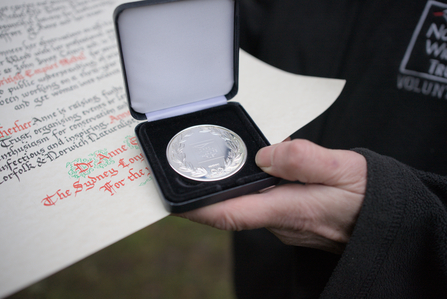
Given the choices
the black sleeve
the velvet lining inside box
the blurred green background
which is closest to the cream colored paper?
the velvet lining inside box

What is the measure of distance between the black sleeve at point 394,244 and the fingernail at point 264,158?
0.29 meters

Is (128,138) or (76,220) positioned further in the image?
(128,138)

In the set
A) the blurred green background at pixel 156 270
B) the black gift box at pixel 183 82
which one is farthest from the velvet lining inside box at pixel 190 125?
the blurred green background at pixel 156 270

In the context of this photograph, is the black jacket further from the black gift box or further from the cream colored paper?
the black gift box

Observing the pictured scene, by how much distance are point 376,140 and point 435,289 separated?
2.01 ft

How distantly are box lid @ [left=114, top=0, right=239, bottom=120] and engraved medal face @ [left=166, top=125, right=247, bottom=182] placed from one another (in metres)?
0.12

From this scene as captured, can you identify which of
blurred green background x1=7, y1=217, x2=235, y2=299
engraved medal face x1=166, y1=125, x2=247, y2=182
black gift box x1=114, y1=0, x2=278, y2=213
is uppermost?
black gift box x1=114, y1=0, x2=278, y2=213

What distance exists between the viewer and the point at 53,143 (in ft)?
3.25

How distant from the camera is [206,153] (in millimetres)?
976

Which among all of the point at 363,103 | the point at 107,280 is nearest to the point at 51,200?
the point at 363,103

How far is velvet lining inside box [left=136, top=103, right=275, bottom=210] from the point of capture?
2.71ft

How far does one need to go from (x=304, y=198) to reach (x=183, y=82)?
1.93 ft

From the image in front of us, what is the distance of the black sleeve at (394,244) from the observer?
0.78m

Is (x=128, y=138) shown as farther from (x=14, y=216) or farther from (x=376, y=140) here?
(x=376, y=140)
